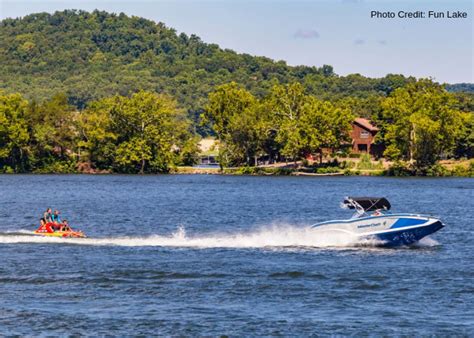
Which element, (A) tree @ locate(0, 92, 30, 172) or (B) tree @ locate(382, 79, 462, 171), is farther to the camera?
(A) tree @ locate(0, 92, 30, 172)

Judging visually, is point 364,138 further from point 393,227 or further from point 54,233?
point 393,227

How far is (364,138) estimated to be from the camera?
167 m

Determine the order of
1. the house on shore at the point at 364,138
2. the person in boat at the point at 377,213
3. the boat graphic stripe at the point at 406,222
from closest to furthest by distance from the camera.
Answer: the boat graphic stripe at the point at 406,222 < the person in boat at the point at 377,213 < the house on shore at the point at 364,138

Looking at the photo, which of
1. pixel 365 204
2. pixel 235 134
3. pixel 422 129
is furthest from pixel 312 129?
pixel 365 204

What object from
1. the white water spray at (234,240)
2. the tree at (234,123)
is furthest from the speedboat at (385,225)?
the tree at (234,123)

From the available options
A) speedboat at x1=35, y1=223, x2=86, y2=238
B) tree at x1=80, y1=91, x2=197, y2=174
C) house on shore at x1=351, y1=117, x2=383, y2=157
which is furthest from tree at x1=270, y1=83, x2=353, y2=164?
speedboat at x1=35, y1=223, x2=86, y2=238

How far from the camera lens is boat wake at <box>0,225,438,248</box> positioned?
5219cm

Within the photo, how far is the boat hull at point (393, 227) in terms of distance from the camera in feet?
168

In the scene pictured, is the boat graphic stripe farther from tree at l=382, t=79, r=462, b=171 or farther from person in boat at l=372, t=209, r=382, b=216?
tree at l=382, t=79, r=462, b=171

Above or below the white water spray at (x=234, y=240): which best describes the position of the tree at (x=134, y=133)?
above

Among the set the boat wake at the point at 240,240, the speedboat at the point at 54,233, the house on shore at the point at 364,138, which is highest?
the house on shore at the point at 364,138

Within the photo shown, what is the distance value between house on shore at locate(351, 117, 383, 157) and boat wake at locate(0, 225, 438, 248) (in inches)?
4311

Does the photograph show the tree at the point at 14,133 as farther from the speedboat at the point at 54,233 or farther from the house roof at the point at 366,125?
the speedboat at the point at 54,233

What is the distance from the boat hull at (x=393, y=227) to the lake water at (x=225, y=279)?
2.34 feet
